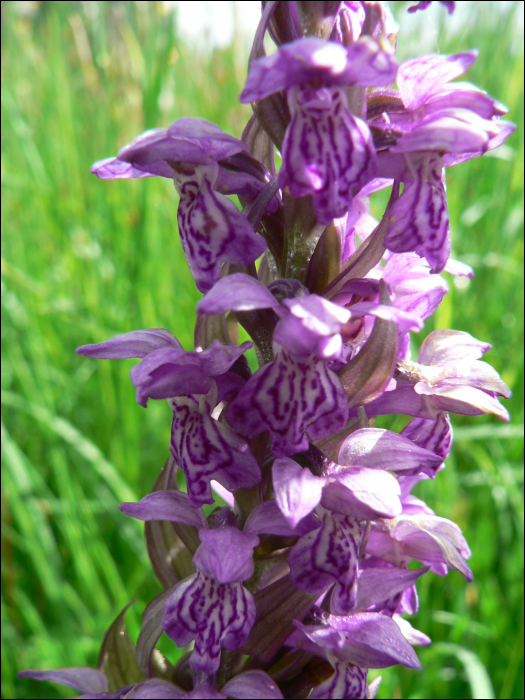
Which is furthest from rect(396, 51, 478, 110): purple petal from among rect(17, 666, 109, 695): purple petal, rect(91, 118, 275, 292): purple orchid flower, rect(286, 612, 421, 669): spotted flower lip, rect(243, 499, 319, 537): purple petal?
rect(17, 666, 109, 695): purple petal

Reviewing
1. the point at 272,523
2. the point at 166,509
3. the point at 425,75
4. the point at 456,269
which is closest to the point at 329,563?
the point at 272,523

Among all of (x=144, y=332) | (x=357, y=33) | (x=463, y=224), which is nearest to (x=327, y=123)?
(x=357, y=33)

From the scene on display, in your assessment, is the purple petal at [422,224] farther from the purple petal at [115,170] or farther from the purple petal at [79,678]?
the purple petal at [79,678]

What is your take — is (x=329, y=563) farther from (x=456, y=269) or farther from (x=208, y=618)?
(x=456, y=269)

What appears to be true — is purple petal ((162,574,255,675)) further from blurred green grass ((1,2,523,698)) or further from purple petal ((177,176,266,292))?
blurred green grass ((1,2,523,698))

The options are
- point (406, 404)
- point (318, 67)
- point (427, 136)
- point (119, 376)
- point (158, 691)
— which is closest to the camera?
point (318, 67)
